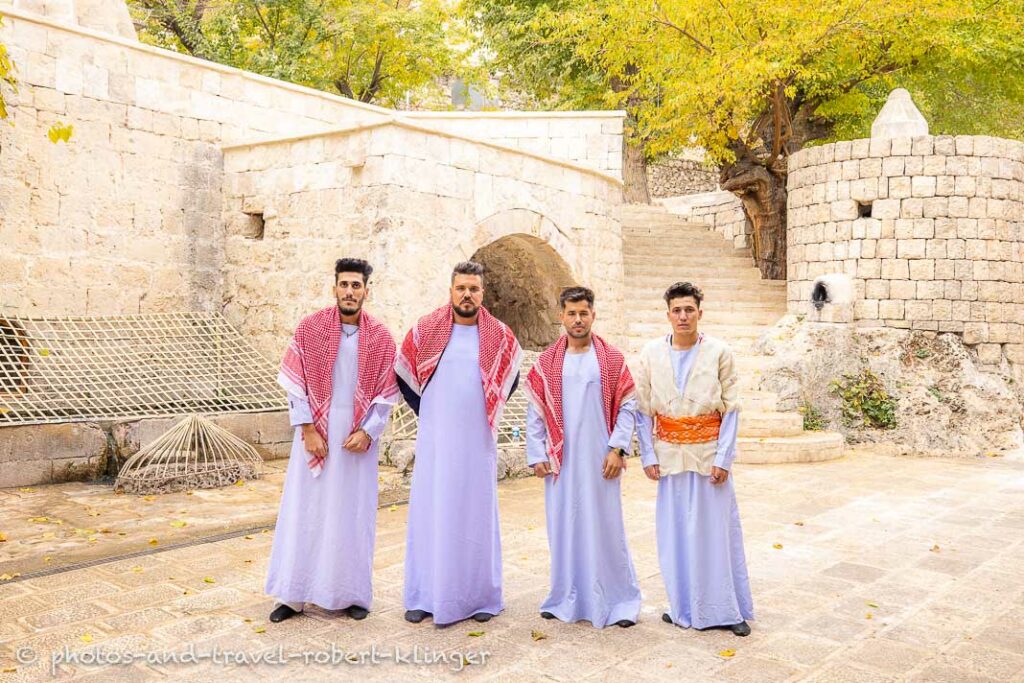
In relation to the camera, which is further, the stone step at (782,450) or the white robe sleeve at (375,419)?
the stone step at (782,450)

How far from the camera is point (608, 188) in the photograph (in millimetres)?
9922

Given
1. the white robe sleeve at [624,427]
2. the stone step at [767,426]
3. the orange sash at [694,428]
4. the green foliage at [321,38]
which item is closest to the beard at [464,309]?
the white robe sleeve at [624,427]

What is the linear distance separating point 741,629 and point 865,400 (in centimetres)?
742

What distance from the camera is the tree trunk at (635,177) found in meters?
18.8

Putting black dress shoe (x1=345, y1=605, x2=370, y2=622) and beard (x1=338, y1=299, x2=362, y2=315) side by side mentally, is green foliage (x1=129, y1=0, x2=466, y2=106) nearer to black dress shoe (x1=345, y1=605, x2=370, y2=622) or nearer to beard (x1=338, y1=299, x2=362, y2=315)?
beard (x1=338, y1=299, x2=362, y2=315)

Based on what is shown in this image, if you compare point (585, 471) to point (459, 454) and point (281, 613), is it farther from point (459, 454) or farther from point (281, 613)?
point (281, 613)

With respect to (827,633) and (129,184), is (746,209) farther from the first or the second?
(827,633)

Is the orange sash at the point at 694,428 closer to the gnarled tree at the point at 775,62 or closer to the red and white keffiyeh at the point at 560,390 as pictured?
the red and white keffiyeh at the point at 560,390

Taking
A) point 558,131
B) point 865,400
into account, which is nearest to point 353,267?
point 865,400

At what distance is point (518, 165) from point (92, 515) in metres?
→ 5.16

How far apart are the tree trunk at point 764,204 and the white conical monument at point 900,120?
1.90 meters

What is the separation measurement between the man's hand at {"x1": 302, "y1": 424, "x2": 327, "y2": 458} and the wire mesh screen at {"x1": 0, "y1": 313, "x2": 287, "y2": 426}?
13.1 ft

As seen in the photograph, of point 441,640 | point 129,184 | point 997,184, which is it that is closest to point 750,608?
point 441,640

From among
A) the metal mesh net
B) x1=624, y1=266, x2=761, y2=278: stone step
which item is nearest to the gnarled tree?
x1=624, y1=266, x2=761, y2=278: stone step
